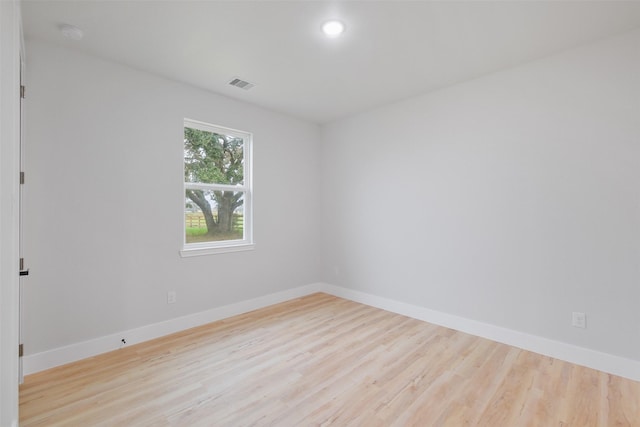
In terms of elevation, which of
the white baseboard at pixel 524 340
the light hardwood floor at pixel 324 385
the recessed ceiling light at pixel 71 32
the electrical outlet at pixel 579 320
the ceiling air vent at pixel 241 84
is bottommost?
the light hardwood floor at pixel 324 385

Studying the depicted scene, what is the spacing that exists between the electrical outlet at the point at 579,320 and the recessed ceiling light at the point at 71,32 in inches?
181

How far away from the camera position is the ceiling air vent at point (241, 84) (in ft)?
10.1

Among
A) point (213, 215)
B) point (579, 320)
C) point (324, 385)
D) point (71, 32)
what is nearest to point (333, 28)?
point (71, 32)

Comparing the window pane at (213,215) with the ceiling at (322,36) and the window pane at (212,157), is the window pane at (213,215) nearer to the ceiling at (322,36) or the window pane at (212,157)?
the window pane at (212,157)

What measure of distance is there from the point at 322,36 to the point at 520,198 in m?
2.31

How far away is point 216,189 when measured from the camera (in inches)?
139

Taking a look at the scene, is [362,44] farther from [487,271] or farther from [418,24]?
[487,271]

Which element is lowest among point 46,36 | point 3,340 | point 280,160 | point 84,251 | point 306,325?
point 306,325

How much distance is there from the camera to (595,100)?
7.84 feet

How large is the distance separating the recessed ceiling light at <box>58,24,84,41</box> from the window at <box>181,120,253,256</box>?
112 centimetres

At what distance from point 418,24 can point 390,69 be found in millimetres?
668

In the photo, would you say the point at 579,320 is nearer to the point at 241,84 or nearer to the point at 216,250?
the point at 216,250

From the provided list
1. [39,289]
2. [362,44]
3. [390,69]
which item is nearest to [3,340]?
[39,289]

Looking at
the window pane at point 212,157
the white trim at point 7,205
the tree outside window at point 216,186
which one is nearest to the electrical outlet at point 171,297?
the tree outside window at point 216,186
